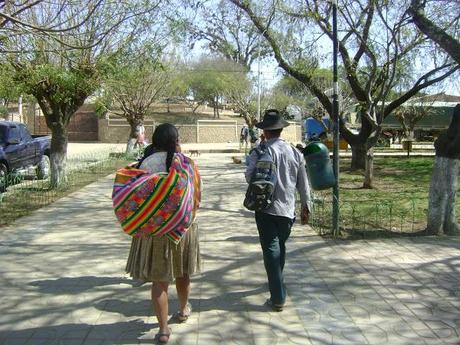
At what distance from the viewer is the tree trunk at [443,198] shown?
720 centimetres

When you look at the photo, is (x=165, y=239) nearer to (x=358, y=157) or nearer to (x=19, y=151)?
(x=19, y=151)

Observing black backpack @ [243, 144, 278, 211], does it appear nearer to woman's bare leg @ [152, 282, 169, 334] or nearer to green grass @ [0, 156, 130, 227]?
woman's bare leg @ [152, 282, 169, 334]

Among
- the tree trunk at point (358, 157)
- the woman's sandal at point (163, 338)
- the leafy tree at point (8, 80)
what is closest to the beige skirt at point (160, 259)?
the woman's sandal at point (163, 338)

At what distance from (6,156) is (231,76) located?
3470 centimetres

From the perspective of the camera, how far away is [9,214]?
29.8 feet

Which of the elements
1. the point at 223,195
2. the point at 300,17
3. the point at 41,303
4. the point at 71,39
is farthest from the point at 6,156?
the point at 41,303

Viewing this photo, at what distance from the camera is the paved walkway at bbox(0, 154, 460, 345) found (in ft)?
13.4

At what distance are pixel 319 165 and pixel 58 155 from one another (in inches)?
299

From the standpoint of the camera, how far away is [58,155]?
491 inches

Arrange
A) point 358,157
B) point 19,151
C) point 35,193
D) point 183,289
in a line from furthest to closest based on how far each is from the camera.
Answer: point 358,157
point 19,151
point 35,193
point 183,289

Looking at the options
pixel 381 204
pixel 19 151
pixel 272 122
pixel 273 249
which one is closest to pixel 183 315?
pixel 273 249

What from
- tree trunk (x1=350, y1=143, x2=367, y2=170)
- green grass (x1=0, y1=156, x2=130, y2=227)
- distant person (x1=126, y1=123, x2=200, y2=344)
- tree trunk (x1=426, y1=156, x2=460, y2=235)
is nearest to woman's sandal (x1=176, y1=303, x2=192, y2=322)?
distant person (x1=126, y1=123, x2=200, y2=344)

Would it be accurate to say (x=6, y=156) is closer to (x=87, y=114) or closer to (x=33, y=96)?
(x=33, y=96)

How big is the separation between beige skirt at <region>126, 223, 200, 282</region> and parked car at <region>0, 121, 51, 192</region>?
28.4 feet
